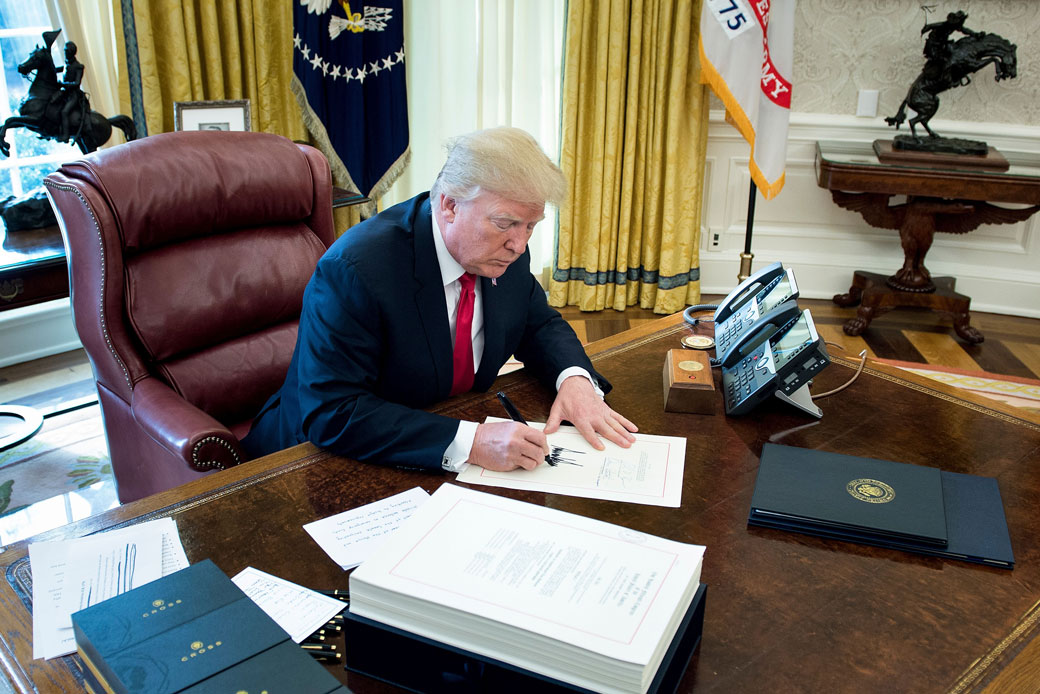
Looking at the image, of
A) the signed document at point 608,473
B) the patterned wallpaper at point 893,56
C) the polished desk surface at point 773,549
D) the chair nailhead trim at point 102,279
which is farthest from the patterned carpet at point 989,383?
the chair nailhead trim at point 102,279

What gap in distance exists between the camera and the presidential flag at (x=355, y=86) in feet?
11.2

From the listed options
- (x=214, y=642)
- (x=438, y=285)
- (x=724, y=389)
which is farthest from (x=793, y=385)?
(x=214, y=642)

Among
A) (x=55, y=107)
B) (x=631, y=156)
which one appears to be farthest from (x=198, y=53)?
(x=631, y=156)

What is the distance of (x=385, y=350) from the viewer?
168 centimetres

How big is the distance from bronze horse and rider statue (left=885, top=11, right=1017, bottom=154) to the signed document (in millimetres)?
2915

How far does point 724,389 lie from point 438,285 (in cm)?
62

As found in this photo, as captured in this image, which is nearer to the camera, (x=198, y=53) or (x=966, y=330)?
(x=198, y=53)

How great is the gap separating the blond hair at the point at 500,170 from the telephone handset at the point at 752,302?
0.50 meters

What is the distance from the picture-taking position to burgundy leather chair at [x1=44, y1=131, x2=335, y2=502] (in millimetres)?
1887

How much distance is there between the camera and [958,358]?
3814mm

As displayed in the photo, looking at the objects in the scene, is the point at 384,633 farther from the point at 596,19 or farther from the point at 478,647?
the point at 596,19

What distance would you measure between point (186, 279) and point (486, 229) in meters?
0.84

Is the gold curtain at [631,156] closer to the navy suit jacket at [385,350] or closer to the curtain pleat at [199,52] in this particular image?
the curtain pleat at [199,52]

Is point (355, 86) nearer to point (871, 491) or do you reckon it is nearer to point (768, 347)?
point (768, 347)
